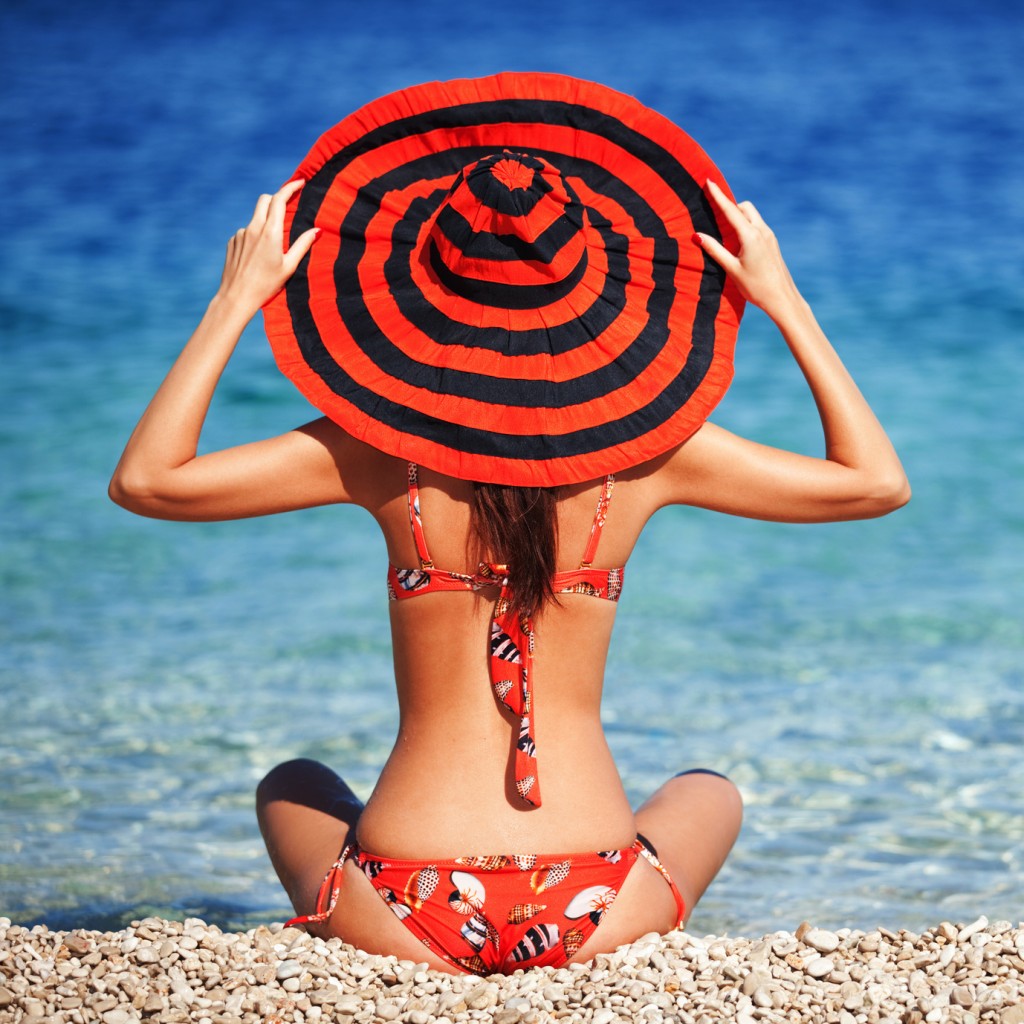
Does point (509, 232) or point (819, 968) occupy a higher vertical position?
point (509, 232)

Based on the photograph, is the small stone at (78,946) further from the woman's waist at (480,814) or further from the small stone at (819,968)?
the small stone at (819,968)

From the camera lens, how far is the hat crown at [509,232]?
7.64ft

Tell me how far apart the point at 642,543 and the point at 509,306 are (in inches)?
181

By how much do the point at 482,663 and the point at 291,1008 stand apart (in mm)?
663

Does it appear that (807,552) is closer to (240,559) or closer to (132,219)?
(240,559)

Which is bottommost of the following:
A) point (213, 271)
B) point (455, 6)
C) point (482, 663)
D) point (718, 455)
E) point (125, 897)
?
point (125, 897)

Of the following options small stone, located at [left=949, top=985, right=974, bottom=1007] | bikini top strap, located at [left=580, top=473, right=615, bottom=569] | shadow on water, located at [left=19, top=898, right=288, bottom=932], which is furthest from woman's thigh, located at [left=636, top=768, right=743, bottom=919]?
shadow on water, located at [left=19, top=898, right=288, bottom=932]

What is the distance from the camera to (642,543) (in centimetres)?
693

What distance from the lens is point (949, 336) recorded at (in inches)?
376

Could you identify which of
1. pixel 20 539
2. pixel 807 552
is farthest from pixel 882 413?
pixel 20 539

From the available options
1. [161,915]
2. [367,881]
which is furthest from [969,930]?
[161,915]

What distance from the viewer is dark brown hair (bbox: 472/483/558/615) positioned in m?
2.37

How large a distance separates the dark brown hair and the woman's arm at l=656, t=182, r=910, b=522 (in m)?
0.24

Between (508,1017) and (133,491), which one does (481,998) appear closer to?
(508,1017)
